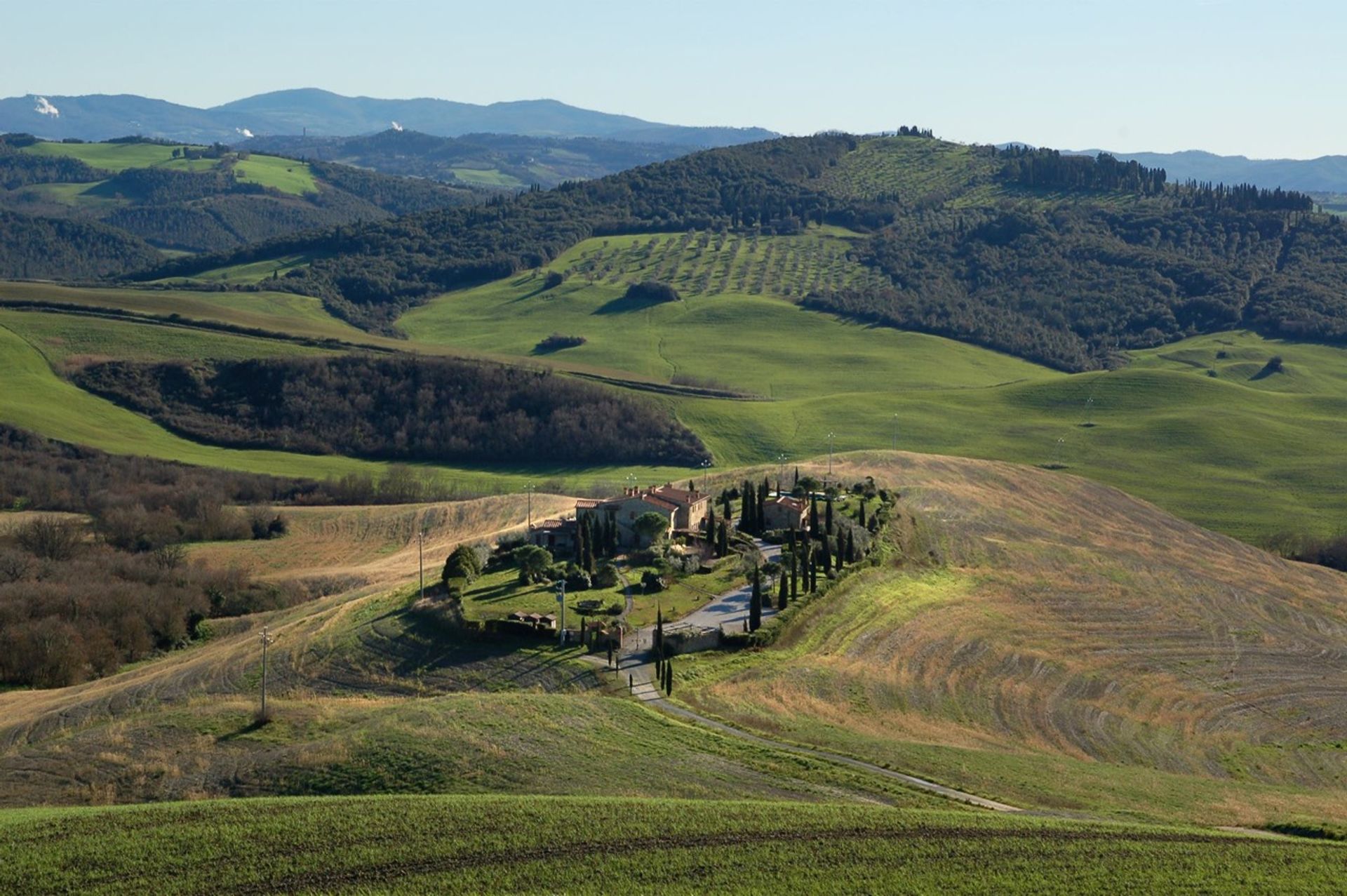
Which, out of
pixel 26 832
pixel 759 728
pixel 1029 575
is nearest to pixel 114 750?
pixel 26 832

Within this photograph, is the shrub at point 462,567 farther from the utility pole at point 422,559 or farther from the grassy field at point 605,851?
the grassy field at point 605,851

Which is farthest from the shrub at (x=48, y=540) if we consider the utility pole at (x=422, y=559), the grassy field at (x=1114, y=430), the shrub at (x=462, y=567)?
the grassy field at (x=1114, y=430)

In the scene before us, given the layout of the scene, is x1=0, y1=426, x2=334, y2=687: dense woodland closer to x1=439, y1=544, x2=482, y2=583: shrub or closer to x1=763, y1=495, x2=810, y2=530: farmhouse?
x1=439, y1=544, x2=482, y2=583: shrub

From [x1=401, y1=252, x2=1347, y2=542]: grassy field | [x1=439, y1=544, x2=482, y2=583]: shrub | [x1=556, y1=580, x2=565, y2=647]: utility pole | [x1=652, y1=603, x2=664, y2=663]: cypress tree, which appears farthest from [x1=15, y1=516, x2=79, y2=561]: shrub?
[x1=401, y1=252, x2=1347, y2=542]: grassy field

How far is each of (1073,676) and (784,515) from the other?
2543cm

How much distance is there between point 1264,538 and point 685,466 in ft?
191

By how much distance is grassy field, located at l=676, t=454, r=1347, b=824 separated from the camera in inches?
2104

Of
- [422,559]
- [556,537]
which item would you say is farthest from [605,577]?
[422,559]

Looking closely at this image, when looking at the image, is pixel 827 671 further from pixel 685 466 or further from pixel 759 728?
pixel 685 466

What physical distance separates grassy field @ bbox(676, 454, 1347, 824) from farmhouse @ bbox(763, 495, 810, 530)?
7983 mm

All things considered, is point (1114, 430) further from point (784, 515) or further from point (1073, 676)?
point (1073, 676)

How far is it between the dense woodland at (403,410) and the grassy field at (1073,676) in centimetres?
6221

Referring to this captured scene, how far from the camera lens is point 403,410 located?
16662 cm

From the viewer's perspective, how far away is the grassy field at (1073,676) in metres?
53.4
